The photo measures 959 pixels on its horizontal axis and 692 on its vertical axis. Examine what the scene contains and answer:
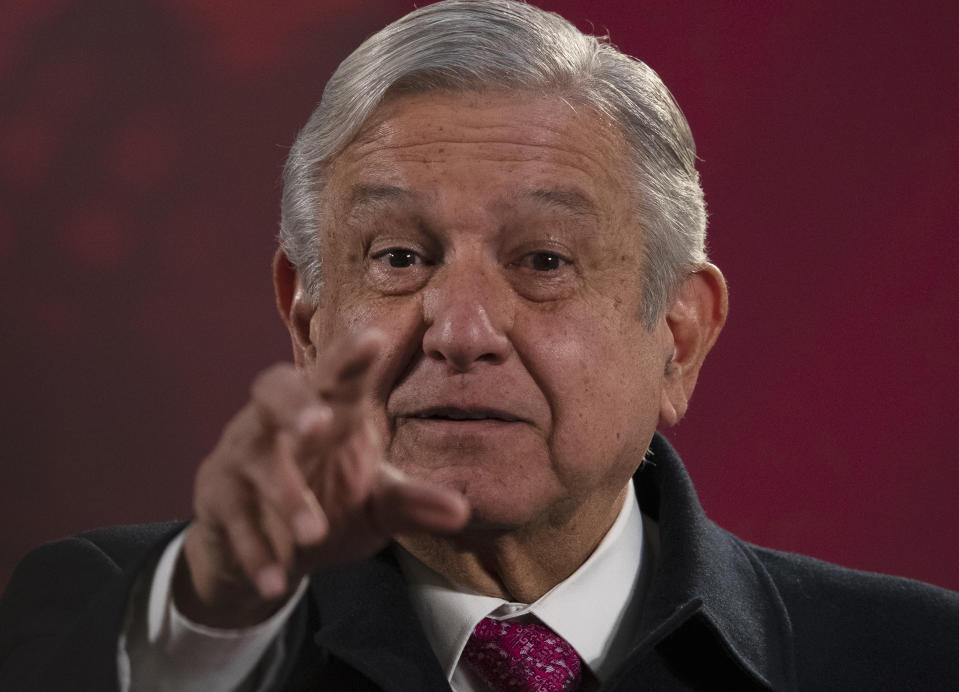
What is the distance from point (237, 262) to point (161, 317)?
170 millimetres

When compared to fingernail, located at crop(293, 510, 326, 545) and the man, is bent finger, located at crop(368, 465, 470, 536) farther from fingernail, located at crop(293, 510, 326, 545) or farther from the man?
the man

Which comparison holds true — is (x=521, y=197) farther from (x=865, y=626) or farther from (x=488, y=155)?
(x=865, y=626)

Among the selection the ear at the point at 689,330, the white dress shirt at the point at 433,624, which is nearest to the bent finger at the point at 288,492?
the white dress shirt at the point at 433,624

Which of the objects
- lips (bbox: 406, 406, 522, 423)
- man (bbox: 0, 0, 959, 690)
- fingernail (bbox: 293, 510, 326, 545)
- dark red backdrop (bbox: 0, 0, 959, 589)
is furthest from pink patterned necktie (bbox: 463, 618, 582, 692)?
dark red backdrop (bbox: 0, 0, 959, 589)

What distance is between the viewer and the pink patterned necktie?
1552 mm

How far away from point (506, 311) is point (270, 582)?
603 mm

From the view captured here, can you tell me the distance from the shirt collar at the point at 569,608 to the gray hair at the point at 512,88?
321 mm

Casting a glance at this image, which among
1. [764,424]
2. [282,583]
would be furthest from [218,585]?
[764,424]

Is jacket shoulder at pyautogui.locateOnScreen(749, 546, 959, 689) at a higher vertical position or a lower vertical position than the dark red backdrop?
lower

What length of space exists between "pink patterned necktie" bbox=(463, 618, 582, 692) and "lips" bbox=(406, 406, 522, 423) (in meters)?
0.25

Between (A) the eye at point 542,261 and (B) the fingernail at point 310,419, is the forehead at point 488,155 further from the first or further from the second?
(B) the fingernail at point 310,419

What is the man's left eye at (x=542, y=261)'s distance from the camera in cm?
161

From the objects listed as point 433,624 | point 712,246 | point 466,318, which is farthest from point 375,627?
point 712,246

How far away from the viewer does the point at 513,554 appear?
1.64 metres
